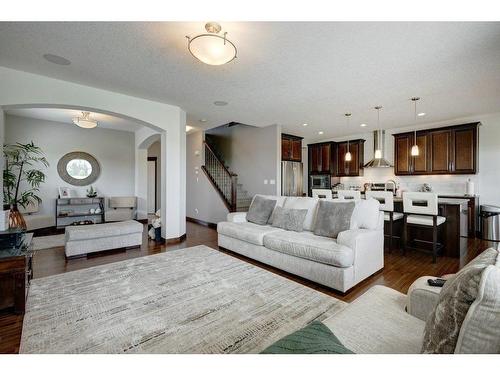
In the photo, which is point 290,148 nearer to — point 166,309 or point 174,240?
point 174,240

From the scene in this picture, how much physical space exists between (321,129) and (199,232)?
4361 mm

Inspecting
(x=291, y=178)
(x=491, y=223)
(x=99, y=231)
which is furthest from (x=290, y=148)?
(x=99, y=231)

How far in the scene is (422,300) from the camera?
1240mm

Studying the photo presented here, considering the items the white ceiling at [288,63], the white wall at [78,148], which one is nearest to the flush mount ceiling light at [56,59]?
the white ceiling at [288,63]

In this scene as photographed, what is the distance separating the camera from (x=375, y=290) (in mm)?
1542

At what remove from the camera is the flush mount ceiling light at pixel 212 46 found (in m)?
2.09

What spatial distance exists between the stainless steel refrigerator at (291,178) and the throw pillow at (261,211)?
2382 millimetres

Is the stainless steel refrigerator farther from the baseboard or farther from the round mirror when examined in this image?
the round mirror

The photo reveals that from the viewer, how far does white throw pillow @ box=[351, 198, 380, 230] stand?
2.95 m

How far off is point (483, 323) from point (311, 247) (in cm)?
201

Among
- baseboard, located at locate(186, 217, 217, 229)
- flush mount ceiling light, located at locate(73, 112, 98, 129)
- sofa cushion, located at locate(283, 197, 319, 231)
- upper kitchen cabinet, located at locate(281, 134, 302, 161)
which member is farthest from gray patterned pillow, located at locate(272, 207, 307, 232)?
flush mount ceiling light, located at locate(73, 112, 98, 129)

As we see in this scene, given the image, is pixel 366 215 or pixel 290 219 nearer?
pixel 366 215

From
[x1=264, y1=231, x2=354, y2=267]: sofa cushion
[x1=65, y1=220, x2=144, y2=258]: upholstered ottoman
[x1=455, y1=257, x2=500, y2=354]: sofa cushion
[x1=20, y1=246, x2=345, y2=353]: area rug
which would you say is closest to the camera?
[x1=455, y1=257, x2=500, y2=354]: sofa cushion
